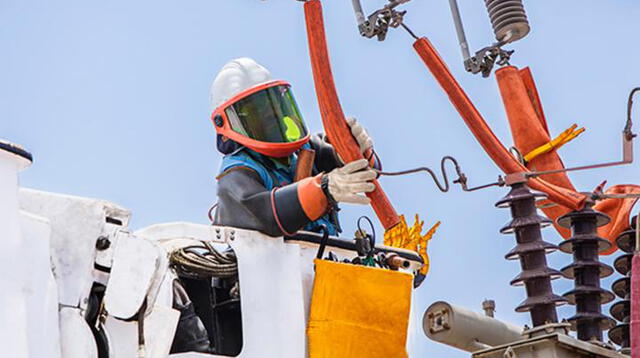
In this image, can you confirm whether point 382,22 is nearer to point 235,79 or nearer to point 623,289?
point 235,79

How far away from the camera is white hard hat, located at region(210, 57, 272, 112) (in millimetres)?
8453

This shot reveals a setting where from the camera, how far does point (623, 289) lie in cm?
933

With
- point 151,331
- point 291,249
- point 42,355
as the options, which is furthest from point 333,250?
point 42,355

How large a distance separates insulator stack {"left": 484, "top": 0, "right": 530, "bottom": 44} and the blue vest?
6.40 ft

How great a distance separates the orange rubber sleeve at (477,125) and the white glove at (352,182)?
2.00 metres

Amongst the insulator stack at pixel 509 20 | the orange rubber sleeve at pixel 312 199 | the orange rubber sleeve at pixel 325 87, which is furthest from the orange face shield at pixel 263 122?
the insulator stack at pixel 509 20

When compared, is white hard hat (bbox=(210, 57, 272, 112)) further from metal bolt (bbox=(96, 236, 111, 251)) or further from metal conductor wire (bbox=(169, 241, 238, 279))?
metal bolt (bbox=(96, 236, 111, 251))

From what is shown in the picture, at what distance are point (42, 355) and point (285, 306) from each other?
2.48 meters

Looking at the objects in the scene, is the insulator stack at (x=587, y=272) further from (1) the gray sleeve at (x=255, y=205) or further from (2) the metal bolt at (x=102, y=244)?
(2) the metal bolt at (x=102, y=244)

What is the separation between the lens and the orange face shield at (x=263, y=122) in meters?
8.27

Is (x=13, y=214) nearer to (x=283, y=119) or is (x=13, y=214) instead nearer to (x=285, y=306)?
(x=285, y=306)

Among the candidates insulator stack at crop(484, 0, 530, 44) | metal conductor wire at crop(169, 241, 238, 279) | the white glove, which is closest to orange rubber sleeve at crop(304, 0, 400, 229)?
the white glove

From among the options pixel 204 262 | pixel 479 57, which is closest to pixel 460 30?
pixel 479 57

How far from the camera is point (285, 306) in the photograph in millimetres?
7477
